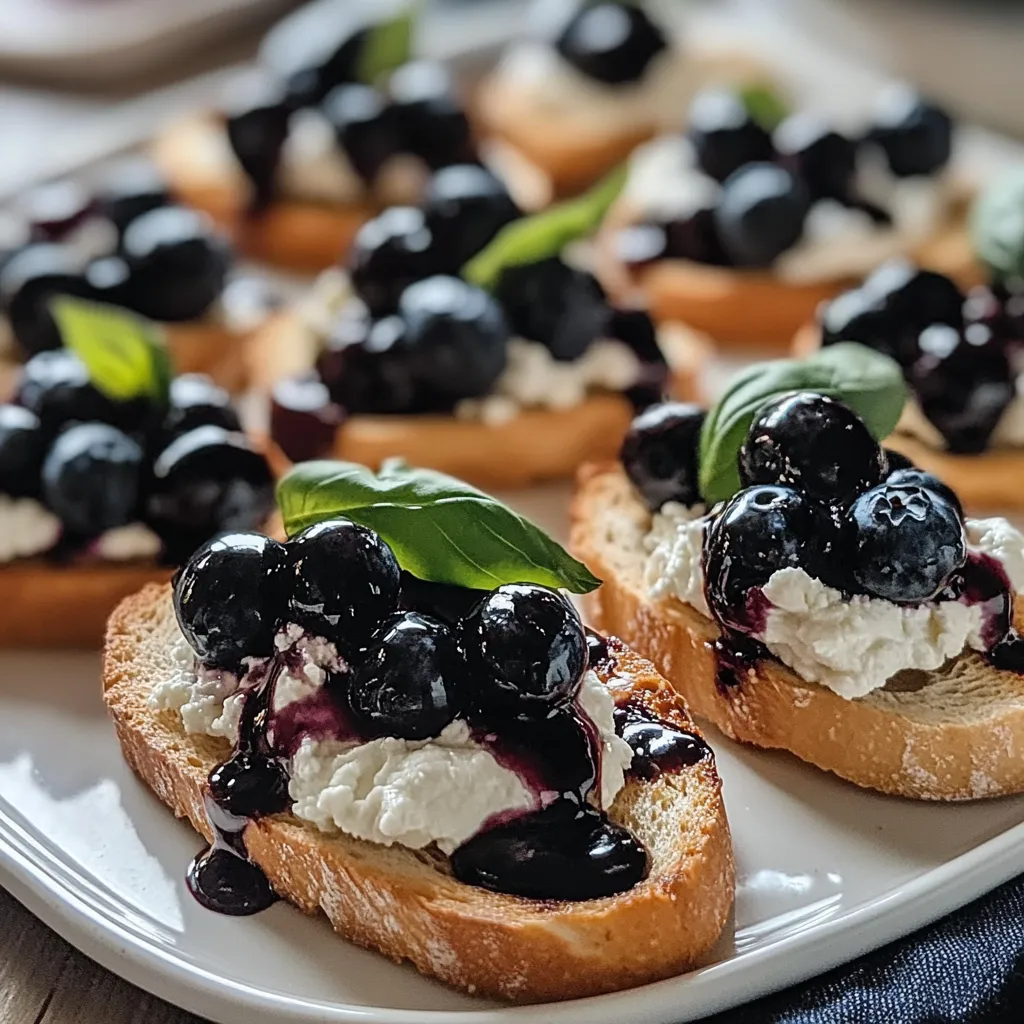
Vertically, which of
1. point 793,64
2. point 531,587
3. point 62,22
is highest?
point 531,587

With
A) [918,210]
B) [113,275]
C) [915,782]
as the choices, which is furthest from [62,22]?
[915,782]

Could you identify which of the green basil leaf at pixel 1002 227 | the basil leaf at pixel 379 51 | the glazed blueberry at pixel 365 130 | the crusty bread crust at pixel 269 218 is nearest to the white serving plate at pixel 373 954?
the green basil leaf at pixel 1002 227

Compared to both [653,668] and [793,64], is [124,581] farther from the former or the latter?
[793,64]

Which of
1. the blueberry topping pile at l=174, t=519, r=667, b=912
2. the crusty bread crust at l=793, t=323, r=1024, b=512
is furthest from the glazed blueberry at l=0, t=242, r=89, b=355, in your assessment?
the crusty bread crust at l=793, t=323, r=1024, b=512

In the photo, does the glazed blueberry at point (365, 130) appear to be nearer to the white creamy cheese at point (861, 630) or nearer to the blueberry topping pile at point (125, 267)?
the blueberry topping pile at point (125, 267)

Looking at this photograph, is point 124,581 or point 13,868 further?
point 124,581

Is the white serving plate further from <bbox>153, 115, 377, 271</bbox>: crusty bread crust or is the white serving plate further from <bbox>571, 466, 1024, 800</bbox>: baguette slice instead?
<bbox>153, 115, 377, 271</bbox>: crusty bread crust
